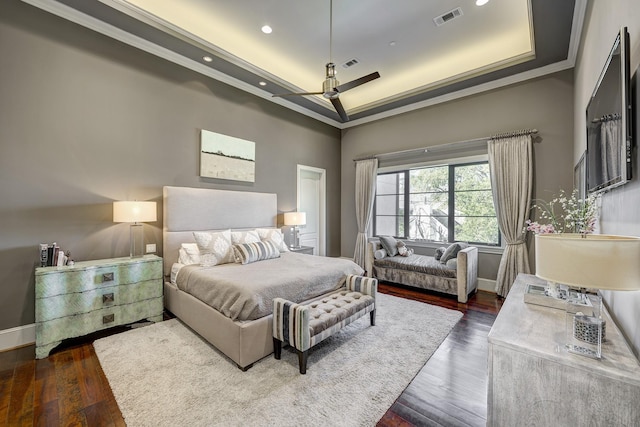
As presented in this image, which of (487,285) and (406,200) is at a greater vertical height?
(406,200)

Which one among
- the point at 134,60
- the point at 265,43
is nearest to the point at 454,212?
the point at 265,43

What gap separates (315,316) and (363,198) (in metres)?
4.01

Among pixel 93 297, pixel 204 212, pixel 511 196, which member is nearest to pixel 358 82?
pixel 204 212

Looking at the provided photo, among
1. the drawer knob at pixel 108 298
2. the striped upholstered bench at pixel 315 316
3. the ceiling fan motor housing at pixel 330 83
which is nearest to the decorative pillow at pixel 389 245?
the striped upholstered bench at pixel 315 316

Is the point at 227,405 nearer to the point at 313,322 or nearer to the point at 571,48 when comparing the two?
the point at 313,322

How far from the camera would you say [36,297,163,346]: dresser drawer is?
249cm

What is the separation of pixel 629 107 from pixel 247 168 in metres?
4.43

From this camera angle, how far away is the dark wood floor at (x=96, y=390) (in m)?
1.76

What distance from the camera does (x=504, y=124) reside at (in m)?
4.37

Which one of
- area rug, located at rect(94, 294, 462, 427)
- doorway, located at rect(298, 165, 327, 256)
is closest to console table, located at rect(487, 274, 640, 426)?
area rug, located at rect(94, 294, 462, 427)

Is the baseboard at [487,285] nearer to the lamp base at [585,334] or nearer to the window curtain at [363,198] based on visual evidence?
the window curtain at [363,198]

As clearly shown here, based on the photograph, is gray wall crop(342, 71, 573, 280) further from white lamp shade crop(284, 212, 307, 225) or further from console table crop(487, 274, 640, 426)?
console table crop(487, 274, 640, 426)

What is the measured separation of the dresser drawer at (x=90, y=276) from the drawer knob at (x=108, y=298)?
108 mm

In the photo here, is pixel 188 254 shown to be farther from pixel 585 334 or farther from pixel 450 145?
pixel 450 145
